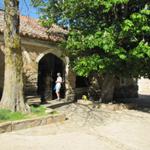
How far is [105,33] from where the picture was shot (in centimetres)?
1197

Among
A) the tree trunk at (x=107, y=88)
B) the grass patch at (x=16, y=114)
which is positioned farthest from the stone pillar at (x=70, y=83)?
the grass patch at (x=16, y=114)

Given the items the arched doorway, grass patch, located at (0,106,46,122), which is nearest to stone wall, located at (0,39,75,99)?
the arched doorway

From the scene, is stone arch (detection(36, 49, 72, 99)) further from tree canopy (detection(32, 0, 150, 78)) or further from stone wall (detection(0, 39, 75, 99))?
tree canopy (detection(32, 0, 150, 78))

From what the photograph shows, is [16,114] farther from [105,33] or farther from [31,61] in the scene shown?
[105,33]

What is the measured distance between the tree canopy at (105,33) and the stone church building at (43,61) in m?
0.91

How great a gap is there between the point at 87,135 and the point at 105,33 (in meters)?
5.01

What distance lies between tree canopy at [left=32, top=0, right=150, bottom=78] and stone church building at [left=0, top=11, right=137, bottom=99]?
906mm

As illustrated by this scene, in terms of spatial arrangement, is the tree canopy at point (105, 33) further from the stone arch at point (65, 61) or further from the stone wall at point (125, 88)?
the stone wall at point (125, 88)

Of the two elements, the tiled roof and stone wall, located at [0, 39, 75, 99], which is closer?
the tiled roof

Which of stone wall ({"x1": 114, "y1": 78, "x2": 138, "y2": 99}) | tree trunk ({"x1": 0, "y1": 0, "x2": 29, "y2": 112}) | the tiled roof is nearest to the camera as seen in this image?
tree trunk ({"x1": 0, "y1": 0, "x2": 29, "y2": 112})

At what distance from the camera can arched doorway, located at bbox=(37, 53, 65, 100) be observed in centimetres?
1535

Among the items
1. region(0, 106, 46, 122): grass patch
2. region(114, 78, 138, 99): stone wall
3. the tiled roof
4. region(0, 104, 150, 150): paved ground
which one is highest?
the tiled roof

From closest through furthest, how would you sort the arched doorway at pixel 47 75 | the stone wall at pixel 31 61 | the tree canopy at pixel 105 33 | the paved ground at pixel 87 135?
the paved ground at pixel 87 135 < the tree canopy at pixel 105 33 < the stone wall at pixel 31 61 < the arched doorway at pixel 47 75

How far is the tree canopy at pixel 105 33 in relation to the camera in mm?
11548
